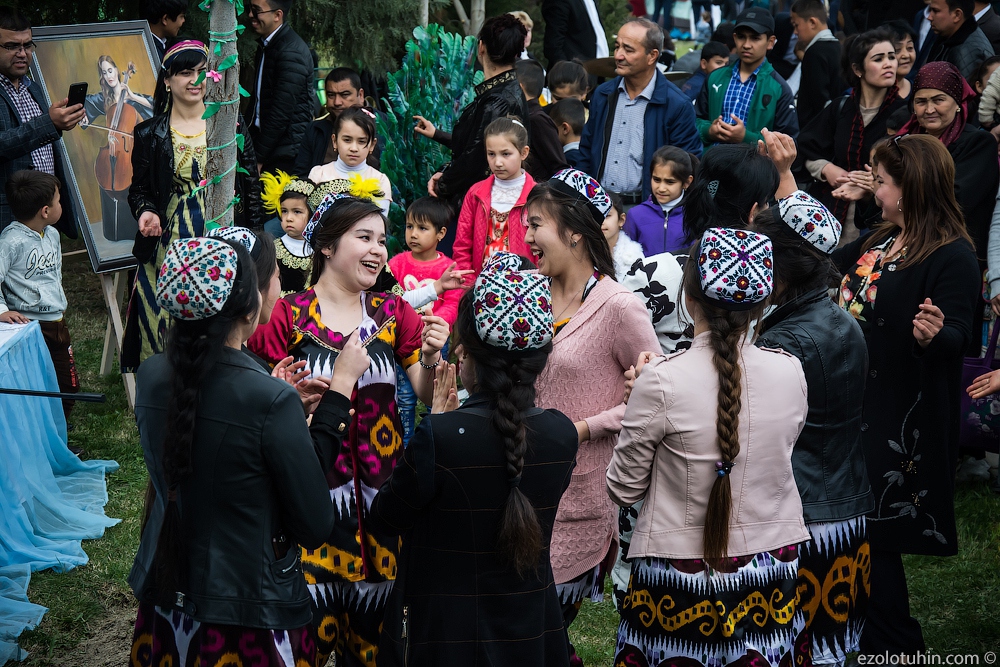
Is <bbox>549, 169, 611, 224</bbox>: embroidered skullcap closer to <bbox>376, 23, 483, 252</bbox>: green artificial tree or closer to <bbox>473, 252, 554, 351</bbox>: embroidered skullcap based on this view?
<bbox>473, 252, 554, 351</bbox>: embroidered skullcap

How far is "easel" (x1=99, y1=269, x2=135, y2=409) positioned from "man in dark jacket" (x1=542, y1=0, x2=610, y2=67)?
5001mm

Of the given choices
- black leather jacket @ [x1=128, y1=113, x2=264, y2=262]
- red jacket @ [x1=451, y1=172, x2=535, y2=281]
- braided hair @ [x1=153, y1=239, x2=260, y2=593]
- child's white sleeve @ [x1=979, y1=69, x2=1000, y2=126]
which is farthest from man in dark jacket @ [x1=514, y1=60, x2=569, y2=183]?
braided hair @ [x1=153, y1=239, x2=260, y2=593]

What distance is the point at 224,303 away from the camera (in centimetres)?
256

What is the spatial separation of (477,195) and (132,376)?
297 cm

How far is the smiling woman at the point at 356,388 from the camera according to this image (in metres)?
3.38

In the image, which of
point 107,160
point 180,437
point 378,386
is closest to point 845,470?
point 378,386

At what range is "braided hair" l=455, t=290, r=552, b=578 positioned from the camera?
2.60 metres

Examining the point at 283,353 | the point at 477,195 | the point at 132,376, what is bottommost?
the point at 132,376

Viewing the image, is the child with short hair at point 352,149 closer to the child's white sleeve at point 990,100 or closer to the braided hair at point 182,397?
the child's white sleeve at point 990,100

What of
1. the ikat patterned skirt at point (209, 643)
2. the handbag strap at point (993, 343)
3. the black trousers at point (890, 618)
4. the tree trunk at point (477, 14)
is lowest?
the black trousers at point (890, 618)

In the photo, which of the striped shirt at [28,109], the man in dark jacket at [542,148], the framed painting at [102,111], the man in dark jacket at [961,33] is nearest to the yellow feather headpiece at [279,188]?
the framed painting at [102,111]

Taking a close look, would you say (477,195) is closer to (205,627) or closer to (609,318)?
(609,318)

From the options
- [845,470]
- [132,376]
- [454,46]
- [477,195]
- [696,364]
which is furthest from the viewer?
[454,46]

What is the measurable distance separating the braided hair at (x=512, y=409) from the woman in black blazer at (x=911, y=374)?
197cm
